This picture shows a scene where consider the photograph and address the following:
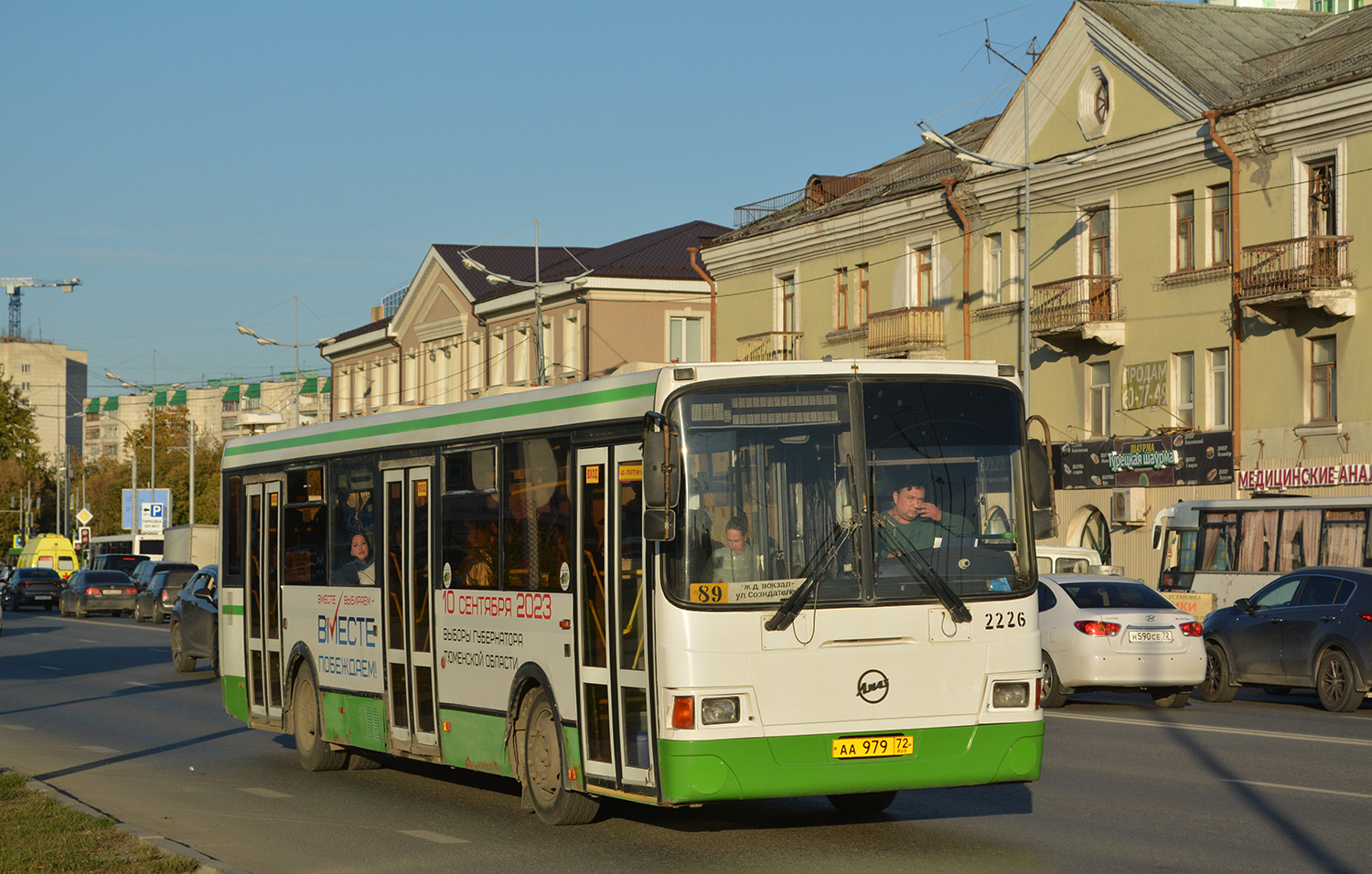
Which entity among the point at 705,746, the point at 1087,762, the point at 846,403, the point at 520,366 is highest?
the point at 520,366

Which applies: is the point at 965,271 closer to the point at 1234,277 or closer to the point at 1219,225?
the point at 1219,225

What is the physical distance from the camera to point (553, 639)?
10.7 metres

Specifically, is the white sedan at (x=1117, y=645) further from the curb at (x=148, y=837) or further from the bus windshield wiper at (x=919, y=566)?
the curb at (x=148, y=837)

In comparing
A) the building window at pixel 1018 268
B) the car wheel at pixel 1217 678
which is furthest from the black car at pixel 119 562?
the car wheel at pixel 1217 678

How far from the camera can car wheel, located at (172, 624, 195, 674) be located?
89.2 ft

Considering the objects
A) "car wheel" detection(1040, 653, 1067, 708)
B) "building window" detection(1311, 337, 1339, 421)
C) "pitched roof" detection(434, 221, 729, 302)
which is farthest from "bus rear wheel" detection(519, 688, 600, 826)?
"pitched roof" detection(434, 221, 729, 302)

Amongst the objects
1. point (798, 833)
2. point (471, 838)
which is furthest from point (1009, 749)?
point (471, 838)

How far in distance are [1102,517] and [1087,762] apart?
27.6 m

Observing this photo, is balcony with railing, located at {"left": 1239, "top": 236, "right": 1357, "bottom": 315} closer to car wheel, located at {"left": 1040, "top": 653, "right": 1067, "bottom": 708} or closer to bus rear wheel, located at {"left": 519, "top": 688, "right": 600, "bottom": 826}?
car wheel, located at {"left": 1040, "top": 653, "right": 1067, "bottom": 708}

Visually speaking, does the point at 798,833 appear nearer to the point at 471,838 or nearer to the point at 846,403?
the point at 471,838

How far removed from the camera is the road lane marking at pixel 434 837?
416 inches

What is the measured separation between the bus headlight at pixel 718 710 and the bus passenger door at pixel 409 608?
134 inches

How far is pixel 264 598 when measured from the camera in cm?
1513

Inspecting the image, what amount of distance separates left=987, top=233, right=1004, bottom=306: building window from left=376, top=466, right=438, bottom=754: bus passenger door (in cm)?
3267
